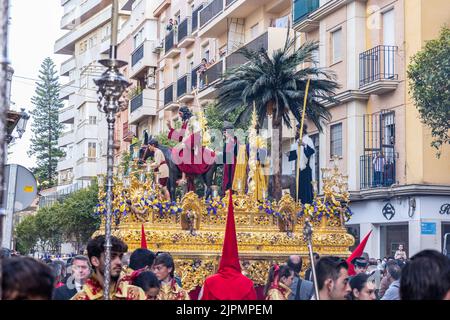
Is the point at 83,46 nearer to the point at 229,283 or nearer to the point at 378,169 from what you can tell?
the point at 378,169

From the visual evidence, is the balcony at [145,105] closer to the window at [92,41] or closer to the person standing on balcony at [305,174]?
the window at [92,41]

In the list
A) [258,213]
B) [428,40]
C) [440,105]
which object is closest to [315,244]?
[258,213]

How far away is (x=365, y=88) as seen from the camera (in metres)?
23.4

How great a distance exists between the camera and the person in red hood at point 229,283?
6836mm

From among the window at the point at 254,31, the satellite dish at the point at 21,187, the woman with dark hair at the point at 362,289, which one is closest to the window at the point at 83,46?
the window at the point at 254,31

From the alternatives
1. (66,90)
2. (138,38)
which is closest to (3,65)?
(138,38)

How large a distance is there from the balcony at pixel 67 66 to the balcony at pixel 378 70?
30.3m

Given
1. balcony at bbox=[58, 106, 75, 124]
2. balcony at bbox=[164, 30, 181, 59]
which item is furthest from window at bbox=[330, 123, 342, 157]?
balcony at bbox=[58, 106, 75, 124]

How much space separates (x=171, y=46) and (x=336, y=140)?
14178 millimetres

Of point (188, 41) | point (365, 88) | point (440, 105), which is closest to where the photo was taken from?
point (440, 105)

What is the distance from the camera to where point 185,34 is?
36688 millimetres

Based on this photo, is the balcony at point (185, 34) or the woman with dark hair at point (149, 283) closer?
the woman with dark hair at point (149, 283)
